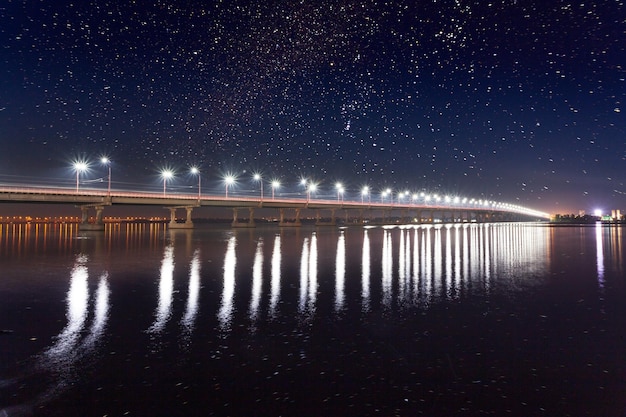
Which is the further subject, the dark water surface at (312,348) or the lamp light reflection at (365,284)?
the lamp light reflection at (365,284)

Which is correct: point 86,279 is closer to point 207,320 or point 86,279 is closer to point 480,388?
point 207,320

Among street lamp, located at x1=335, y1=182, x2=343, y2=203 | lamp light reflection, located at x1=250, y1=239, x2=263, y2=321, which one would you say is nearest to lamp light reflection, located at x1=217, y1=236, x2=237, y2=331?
lamp light reflection, located at x1=250, y1=239, x2=263, y2=321

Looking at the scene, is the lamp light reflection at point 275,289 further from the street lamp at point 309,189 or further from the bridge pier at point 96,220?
the street lamp at point 309,189

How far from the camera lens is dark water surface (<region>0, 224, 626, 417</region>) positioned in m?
5.05

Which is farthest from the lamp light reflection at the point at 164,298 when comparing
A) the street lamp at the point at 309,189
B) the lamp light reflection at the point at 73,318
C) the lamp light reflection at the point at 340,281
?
the street lamp at the point at 309,189

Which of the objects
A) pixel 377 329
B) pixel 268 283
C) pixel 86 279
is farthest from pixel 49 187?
pixel 377 329

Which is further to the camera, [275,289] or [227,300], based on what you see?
[275,289]

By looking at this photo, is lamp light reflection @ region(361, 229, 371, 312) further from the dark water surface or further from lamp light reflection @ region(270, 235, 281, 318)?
lamp light reflection @ region(270, 235, 281, 318)

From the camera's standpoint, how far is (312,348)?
7156mm

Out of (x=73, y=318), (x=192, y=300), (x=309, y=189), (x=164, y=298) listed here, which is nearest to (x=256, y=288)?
(x=192, y=300)

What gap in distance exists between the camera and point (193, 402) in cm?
503

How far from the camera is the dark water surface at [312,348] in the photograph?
16.6 feet

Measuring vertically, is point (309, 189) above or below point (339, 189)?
below

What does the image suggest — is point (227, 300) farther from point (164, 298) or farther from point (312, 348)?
point (312, 348)
